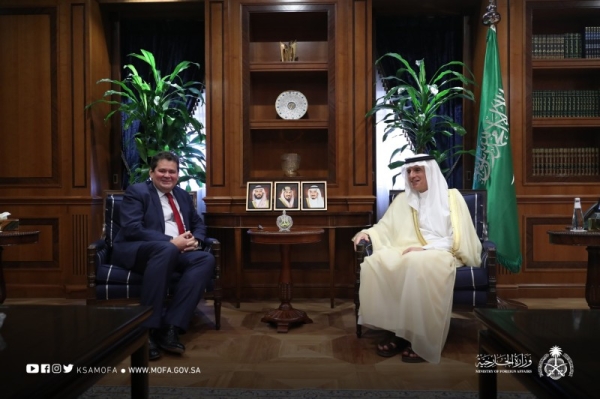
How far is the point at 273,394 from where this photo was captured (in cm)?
209

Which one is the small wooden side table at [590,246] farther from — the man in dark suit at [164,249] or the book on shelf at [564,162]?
the man in dark suit at [164,249]

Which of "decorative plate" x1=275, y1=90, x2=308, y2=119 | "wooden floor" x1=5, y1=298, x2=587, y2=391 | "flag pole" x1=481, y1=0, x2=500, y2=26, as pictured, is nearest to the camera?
"wooden floor" x1=5, y1=298, x2=587, y2=391

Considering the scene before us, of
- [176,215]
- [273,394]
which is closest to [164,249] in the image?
[176,215]

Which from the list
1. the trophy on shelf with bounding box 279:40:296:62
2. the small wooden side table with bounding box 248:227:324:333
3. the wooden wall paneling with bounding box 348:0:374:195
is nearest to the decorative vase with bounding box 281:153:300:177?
the wooden wall paneling with bounding box 348:0:374:195

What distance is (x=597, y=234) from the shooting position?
2.88 m

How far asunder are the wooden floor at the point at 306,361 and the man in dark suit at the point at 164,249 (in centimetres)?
20

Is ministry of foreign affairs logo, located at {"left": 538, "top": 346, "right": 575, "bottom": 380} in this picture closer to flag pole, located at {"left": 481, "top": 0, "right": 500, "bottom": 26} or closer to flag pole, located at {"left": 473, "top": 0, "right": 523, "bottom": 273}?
flag pole, located at {"left": 473, "top": 0, "right": 523, "bottom": 273}

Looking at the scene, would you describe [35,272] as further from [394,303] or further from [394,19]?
[394,19]

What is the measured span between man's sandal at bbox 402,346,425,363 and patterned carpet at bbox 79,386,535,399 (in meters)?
0.47

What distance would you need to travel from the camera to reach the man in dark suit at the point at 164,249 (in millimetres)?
2730

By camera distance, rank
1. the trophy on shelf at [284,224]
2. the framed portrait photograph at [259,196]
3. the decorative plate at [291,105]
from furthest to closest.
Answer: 1. the decorative plate at [291,105]
2. the framed portrait photograph at [259,196]
3. the trophy on shelf at [284,224]

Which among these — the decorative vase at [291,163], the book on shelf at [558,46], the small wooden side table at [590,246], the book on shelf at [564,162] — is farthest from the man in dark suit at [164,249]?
the book on shelf at [558,46]

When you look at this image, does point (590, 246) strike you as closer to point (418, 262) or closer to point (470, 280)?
point (470, 280)

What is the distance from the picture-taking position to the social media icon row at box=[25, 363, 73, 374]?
1.04 meters
